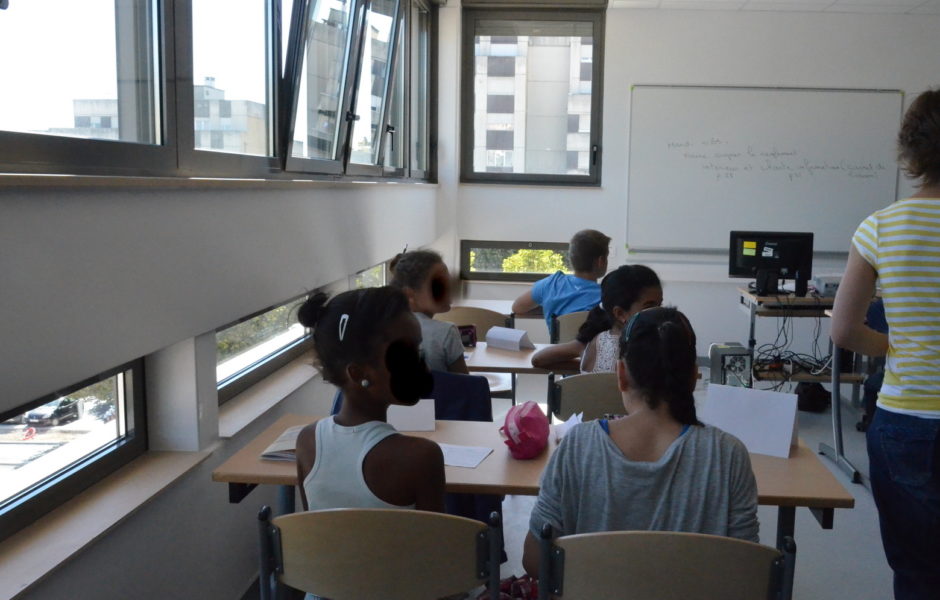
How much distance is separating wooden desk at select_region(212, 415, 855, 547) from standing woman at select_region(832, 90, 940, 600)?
0.17m

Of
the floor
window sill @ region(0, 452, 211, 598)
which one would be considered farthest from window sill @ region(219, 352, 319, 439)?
the floor

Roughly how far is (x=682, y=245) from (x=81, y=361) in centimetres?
552

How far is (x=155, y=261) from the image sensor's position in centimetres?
211

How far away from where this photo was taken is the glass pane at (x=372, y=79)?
4.75 m

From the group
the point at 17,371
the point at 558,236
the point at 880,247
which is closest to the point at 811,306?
the point at 558,236

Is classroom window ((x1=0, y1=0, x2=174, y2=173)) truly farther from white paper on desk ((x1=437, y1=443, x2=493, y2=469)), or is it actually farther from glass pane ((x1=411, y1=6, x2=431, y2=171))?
glass pane ((x1=411, y1=6, x2=431, y2=171))

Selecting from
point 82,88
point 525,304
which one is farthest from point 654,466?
point 525,304

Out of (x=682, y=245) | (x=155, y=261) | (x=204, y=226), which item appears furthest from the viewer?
(x=682, y=245)

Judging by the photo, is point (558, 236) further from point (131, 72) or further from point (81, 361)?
point (81, 361)

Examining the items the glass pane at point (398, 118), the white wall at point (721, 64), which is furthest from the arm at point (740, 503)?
the white wall at point (721, 64)

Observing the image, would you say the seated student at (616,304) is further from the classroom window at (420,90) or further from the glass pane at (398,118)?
the classroom window at (420,90)

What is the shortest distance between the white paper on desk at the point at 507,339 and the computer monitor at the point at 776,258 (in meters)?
2.04

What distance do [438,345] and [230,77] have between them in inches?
46.7

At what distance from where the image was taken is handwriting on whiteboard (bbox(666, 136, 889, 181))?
6441 millimetres
